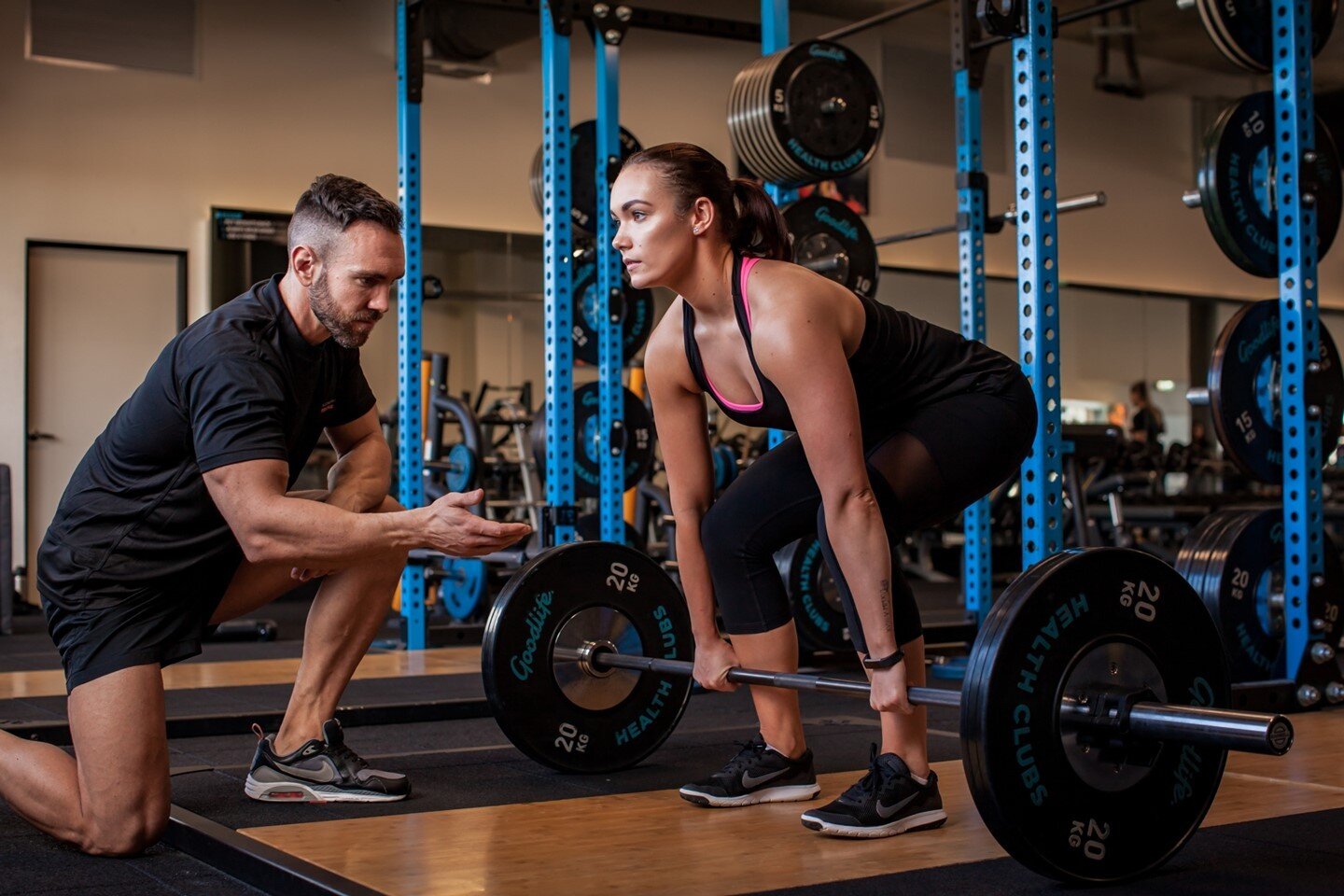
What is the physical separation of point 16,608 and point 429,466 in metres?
2.67

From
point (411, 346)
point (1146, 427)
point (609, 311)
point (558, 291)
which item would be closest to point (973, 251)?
point (609, 311)

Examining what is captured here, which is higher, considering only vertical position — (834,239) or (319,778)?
(834,239)

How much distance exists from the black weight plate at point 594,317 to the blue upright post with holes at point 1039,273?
8.08 feet

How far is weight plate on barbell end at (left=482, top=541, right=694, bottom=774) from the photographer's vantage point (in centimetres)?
263

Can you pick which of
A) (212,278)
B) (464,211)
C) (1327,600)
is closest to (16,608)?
(212,278)

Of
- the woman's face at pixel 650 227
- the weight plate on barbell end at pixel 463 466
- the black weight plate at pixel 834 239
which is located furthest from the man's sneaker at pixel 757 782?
the weight plate on barbell end at pixel 463 466

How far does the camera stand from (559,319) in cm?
422

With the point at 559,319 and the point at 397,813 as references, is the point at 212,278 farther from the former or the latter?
the point at 397,813

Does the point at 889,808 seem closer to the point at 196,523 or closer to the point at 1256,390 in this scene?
the point at 196,523

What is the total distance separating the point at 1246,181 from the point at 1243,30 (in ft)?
1.24

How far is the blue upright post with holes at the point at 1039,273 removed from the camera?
280 centimetres

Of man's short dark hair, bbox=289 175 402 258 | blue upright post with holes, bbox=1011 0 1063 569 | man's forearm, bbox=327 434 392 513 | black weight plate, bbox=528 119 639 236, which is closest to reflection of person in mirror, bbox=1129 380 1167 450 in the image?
black weight plate, bbox=528 119 639 236

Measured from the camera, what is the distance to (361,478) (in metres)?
2.37

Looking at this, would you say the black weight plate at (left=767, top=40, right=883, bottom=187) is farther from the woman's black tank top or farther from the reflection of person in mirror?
the reflection of person in mirror
